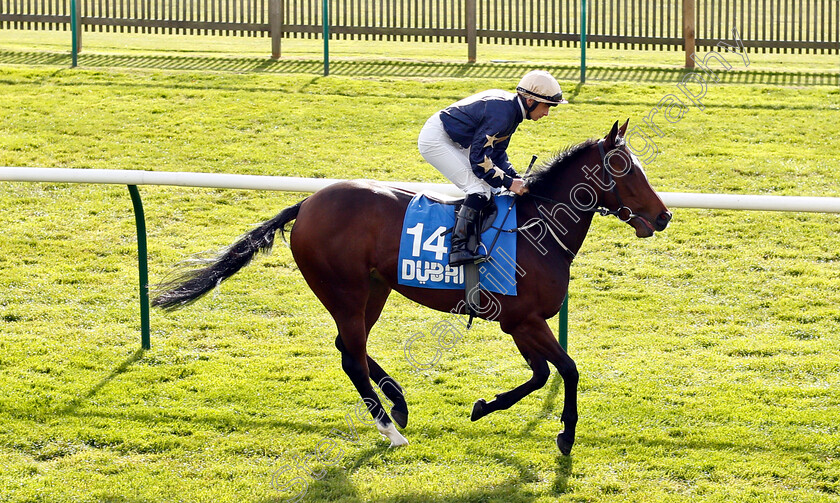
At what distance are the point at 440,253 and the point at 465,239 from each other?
0.15 meters

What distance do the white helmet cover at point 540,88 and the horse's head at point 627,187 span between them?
33 cm

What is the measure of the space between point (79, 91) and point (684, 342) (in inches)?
337

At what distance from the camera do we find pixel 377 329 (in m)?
6.82

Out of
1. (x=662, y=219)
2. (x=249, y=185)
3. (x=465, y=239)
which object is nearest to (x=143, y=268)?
(x=249, y=185)

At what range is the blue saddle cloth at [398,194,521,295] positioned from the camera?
494 cm

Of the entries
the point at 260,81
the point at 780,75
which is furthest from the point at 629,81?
the point at 260,81

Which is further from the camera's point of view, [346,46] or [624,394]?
[346,46]

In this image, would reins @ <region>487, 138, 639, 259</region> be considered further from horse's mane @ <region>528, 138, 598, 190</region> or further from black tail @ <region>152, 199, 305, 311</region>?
black tail @ <region>152, 199, 305, 311</region>

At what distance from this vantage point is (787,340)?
6.59 m

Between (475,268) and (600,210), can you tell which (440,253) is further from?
(600,210)

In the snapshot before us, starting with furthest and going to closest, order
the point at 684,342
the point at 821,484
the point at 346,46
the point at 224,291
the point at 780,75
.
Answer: the point at 346,46 → the point at 780,75 → the point at 224,291 → the point at 684,342 → the point at 821,484

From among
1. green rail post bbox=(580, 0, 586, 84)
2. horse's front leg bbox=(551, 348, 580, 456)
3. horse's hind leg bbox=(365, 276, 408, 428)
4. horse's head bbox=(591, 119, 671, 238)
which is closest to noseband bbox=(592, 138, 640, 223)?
horse's head bbox=(591, 119, 671, 238)

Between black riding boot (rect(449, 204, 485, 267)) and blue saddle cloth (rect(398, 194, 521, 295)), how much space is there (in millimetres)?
49

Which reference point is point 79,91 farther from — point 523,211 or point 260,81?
point 523,211
